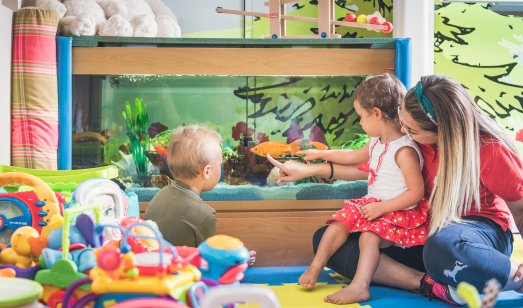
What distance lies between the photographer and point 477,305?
644 mm

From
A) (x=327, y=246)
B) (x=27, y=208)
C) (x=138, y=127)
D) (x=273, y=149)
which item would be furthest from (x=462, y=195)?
(x=138, y=127)

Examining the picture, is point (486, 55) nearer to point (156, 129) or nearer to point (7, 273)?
point (156, 129)

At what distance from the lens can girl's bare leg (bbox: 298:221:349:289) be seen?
179 cm

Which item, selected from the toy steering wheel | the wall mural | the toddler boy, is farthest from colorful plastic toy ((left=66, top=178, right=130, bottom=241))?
the wall mural

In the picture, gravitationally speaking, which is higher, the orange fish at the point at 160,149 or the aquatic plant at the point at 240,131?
the aquatic plant at the point at 240,131

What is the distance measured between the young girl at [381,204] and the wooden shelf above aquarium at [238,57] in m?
0.42

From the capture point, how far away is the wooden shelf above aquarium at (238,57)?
7.80ft

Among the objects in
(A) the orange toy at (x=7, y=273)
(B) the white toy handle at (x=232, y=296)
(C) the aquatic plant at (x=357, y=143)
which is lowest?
(A) the orange toy at (x=7, y=273)

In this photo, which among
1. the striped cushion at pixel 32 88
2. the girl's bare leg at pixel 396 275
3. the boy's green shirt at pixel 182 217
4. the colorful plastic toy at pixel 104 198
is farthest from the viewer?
the striped cushion at pixel 32 88

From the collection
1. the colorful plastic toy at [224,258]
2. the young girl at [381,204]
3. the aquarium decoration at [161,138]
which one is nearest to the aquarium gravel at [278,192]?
the aquarium decoration at [161,138]

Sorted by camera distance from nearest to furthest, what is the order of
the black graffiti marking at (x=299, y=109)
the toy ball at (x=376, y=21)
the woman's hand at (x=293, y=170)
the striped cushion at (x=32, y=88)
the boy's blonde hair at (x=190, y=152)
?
the boy's blonde hair at (x=190, y=152) < the striped cushion at (x=32, y=88) < the woman's hand at (x=293, y=170) < the black graffiti marking at (x=299, y=109) < the toy ball at (x=376, y=21)

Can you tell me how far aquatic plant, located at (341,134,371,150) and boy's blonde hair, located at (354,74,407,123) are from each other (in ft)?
1.46

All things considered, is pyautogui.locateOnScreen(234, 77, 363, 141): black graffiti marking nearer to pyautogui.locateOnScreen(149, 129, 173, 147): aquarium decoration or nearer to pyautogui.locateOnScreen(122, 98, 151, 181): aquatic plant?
pyautogui.locateOnScreen(149, 129, 173, 147): aquarium decoration

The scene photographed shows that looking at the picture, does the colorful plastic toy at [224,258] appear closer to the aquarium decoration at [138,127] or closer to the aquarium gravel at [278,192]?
the aquarium gravel at [278,192]
